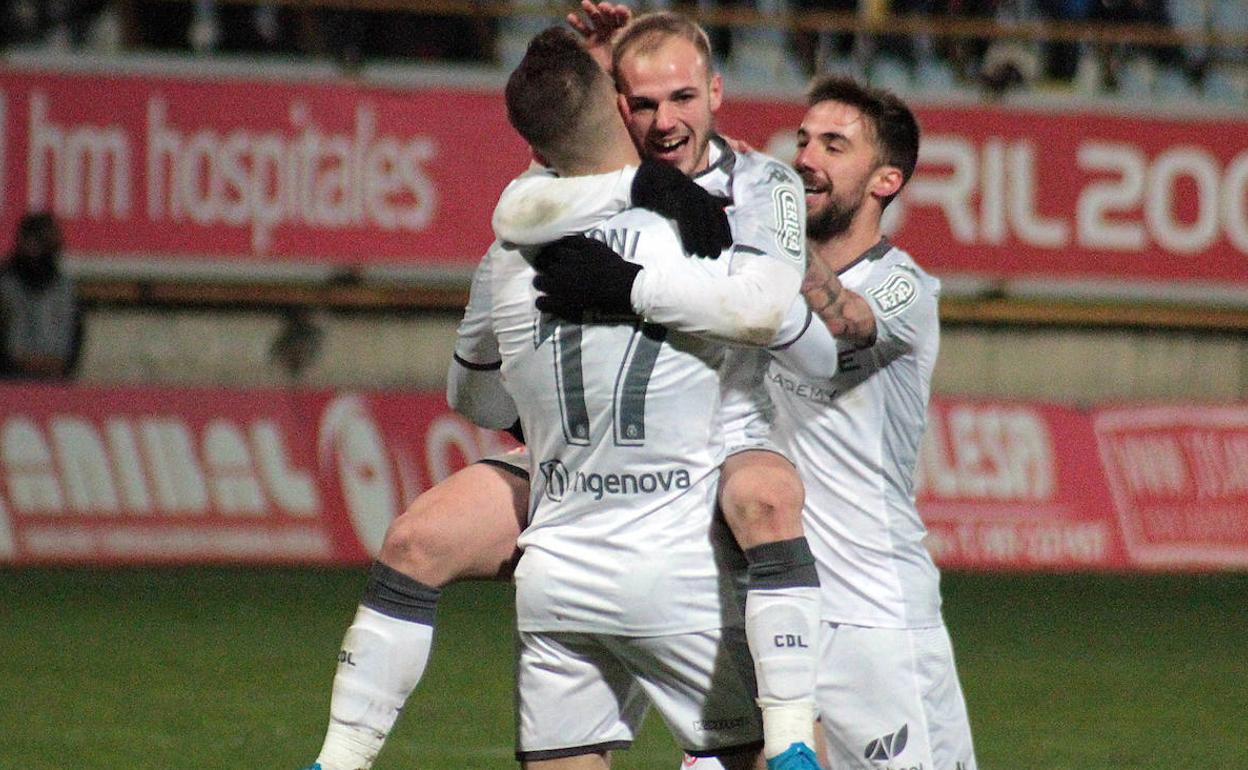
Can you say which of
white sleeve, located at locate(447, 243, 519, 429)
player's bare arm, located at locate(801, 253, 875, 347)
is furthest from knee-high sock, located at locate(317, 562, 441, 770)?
player's bare arm, located at locate(801, 253, 875, 347)

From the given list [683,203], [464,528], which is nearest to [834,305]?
[683,203]

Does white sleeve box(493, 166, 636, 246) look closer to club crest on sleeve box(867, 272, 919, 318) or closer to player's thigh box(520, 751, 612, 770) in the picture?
club crest on sleeve box(867, 272, 919, 318)

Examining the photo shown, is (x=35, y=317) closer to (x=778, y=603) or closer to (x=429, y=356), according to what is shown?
(x=429, y=356)

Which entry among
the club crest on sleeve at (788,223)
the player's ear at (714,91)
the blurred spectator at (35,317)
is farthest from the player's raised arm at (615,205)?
the blurred spectator at (35,317)

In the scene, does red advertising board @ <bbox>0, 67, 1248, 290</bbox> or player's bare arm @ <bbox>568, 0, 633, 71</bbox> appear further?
red advertising board @ <bbox>0, 67, 1248, 290</bbox>

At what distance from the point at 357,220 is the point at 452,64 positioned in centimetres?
147

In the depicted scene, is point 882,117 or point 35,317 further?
point 35,317

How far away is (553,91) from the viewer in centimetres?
392

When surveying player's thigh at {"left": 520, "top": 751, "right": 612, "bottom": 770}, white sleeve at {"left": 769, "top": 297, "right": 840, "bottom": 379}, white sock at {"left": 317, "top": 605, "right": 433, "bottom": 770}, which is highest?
white sleeve at {"left": 769, "top": 297, "right": 840, "bottom": 379}

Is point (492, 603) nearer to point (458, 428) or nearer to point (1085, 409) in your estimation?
point (458, 428)

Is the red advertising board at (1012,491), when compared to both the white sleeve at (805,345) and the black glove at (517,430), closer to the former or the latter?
the black glove at (517,430)

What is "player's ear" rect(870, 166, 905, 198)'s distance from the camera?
15.9 ft

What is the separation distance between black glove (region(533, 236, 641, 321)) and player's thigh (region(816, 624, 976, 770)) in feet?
3.52

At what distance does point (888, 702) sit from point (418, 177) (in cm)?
992
